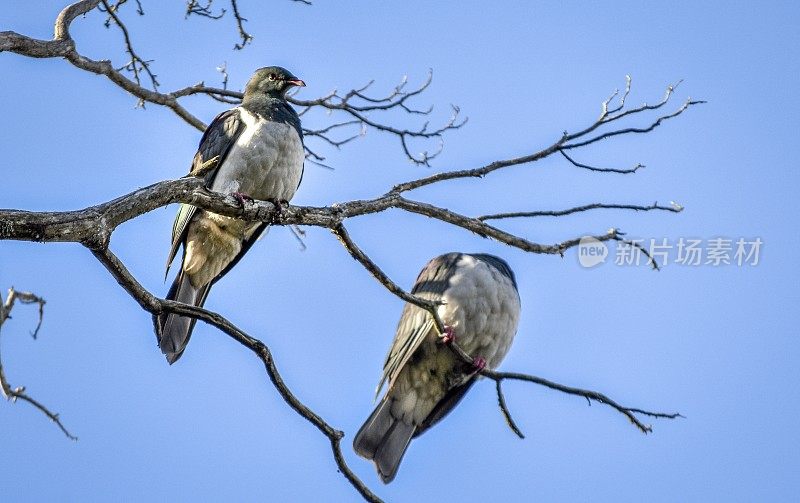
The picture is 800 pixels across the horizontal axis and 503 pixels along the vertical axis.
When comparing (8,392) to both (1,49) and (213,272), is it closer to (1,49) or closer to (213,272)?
(1,49)

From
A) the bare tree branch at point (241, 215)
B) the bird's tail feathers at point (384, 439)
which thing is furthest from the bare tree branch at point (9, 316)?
the bird's tail feathers at point (384, 439)

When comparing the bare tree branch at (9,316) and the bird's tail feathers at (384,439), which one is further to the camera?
the bird's tail feathers at (384,439)

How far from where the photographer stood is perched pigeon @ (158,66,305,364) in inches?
218

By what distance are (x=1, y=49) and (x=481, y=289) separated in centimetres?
248

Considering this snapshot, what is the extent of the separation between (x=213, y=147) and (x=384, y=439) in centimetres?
184

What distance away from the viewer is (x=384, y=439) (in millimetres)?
5117

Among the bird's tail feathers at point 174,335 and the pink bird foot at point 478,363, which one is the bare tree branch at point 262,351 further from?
the pink bird foot at point 478,363

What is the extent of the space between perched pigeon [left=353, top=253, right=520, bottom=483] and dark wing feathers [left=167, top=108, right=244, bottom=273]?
133cm

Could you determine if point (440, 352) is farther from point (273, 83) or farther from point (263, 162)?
point (273, 83)

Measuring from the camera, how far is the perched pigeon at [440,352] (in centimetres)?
511

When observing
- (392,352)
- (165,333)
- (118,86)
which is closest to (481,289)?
(392,352)

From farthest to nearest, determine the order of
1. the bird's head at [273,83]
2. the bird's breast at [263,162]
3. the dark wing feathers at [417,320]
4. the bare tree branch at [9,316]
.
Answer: the bird's head at [273,83] < the bird's breast at [263,162] < the dark wing feathers at [417,320] < the bare tree branch at [9,316]

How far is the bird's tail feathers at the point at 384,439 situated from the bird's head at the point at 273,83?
1972 millimetres

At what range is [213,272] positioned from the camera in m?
5.82
